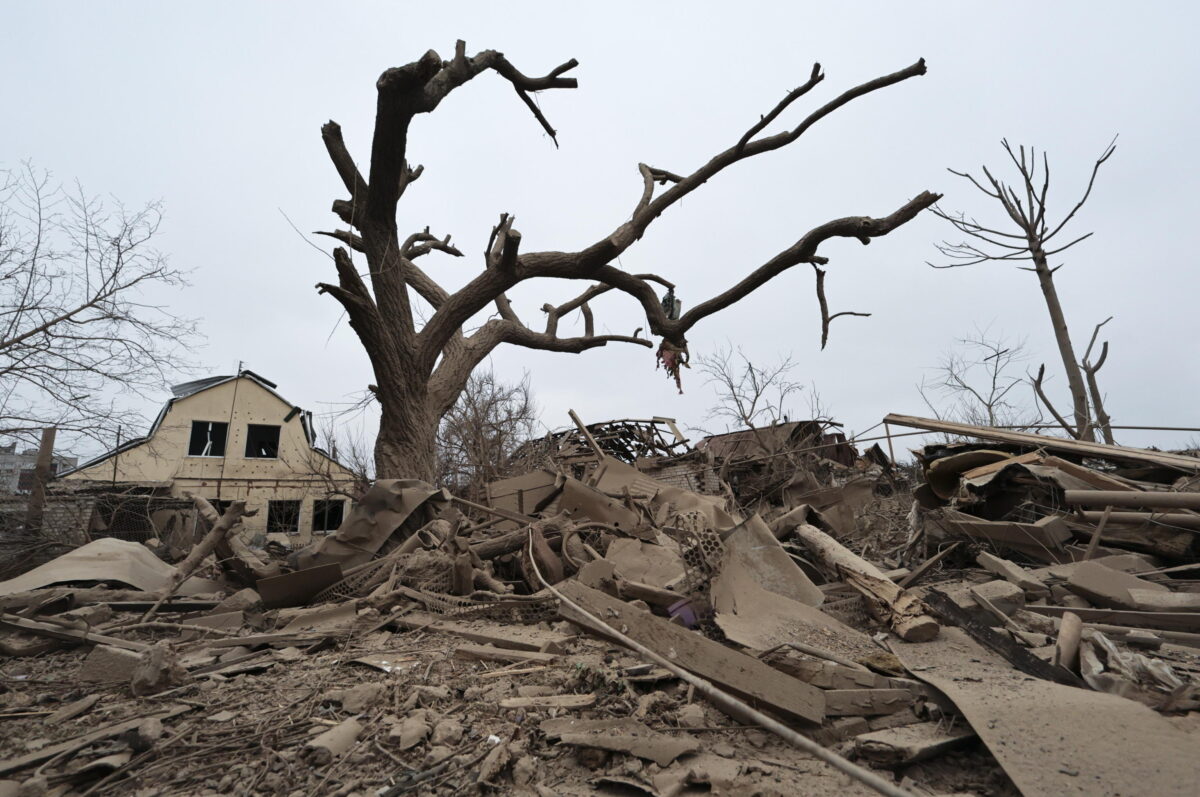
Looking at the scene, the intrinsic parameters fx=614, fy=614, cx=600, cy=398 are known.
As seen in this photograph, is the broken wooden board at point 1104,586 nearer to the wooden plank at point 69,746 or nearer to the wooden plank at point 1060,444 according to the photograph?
the wooden plank at point 1060,444

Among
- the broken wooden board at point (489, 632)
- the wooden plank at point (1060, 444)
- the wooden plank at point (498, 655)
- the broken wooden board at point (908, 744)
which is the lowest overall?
the broken wooden board at point (908, 744)

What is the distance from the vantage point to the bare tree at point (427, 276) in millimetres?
6680

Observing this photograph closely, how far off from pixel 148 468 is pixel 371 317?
58.5 ft

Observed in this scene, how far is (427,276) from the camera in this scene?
980 cm

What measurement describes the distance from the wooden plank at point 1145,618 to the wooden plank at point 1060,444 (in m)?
2.73

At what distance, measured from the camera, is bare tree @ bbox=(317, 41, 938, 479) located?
21.9ft

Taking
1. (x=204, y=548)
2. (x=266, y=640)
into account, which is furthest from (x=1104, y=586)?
(x=204, y=548)

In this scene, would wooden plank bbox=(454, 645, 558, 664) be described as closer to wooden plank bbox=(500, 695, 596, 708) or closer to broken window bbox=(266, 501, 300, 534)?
wooden plank bbox=(500, 695, 596, 708)

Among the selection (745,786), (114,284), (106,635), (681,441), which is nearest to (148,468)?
(114,284)

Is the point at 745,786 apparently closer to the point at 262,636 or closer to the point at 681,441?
the point at 262,636

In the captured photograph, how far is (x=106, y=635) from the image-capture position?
3.88 m

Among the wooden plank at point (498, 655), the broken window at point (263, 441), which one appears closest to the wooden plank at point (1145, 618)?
the wooden plank at point (498, 655)

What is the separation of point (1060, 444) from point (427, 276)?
8493mm

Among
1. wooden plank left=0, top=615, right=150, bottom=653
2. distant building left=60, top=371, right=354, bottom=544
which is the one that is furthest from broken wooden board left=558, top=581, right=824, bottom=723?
distant building left=60, top=371, right=354, bottom=544
